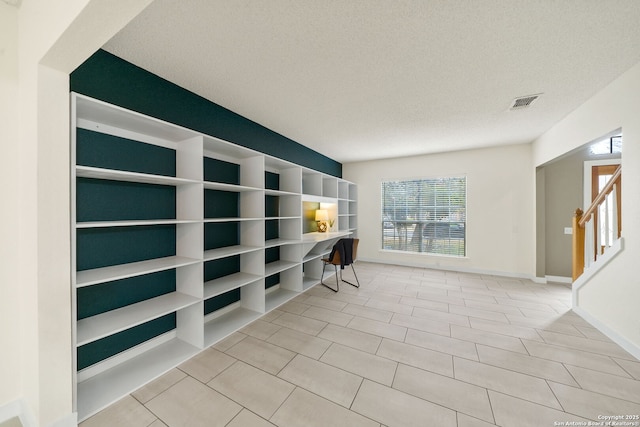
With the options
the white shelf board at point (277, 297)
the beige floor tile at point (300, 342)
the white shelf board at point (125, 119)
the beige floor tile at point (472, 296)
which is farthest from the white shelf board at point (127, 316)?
the beige floor tile at point (472, 296)

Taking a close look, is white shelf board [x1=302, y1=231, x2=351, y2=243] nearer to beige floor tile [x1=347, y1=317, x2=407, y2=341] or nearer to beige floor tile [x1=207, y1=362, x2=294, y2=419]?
beige floor tile [x1=347, y1=317, x2=407, y2=341]

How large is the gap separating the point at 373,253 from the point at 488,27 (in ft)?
15.9

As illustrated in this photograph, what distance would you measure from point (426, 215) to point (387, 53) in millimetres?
4225

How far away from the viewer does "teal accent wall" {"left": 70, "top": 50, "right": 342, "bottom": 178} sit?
1809 mm

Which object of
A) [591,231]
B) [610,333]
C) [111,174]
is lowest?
[610,333]

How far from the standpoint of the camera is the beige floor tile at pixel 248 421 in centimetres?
141

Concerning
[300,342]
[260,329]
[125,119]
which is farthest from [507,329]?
[125,119]

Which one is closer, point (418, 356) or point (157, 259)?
point (418, 356)

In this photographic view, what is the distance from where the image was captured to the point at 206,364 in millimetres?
1971

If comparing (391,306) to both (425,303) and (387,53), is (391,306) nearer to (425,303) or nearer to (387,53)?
(425,303)

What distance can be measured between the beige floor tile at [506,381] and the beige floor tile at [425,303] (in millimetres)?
1160

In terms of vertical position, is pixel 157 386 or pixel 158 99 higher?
pixel 158 99

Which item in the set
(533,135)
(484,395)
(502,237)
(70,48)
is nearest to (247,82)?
(70,48)

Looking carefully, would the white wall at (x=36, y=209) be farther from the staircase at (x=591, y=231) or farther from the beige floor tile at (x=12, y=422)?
the staircase at (x=591, y=231)
